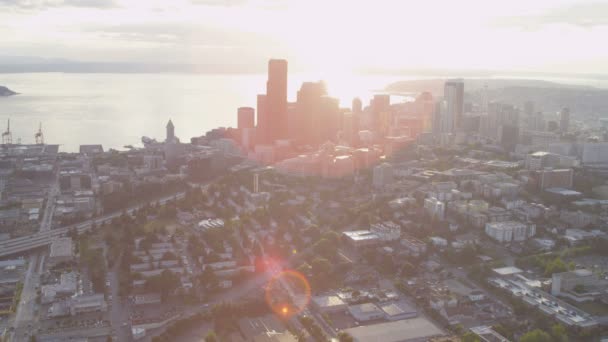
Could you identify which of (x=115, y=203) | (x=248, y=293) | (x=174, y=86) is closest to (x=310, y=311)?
(x=248, y=293)

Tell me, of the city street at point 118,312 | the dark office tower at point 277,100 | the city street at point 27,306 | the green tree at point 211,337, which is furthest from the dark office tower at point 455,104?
the green tree at point 211,337

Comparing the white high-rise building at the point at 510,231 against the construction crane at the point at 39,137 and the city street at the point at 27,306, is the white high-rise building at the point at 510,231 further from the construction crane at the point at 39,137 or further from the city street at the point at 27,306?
the construction crane at the point at 39,137

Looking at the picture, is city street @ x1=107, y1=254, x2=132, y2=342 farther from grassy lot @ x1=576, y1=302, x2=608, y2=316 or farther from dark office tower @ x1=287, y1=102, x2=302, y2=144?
dark office tower @ x1=287, y1=102, x2=302, y2=144

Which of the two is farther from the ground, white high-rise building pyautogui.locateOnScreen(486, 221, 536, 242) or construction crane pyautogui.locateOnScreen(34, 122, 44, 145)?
construction crane pyautogui.locateOnScreen(34, 122, 44, 145)

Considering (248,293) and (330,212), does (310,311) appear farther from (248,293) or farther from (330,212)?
(330,212)

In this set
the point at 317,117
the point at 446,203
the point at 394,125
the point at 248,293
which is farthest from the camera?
the point at 394,125

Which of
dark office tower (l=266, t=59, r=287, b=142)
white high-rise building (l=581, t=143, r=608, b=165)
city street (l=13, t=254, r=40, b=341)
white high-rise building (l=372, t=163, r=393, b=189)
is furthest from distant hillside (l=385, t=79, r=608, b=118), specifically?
city street (l=13, t=254, r=40, b=341)
